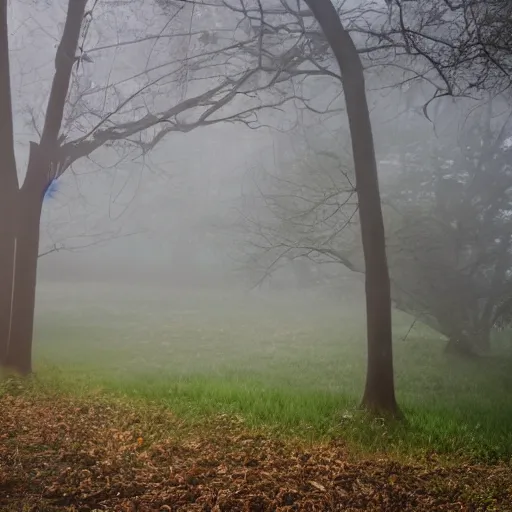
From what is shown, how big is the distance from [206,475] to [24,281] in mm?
5647

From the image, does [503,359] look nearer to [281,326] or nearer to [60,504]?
[281,326]

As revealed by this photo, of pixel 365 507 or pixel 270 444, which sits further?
pixel 270 444

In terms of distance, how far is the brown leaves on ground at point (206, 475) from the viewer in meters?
3.47

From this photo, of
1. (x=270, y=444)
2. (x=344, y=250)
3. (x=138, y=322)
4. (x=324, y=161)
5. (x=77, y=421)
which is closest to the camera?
(x=270, y=444)

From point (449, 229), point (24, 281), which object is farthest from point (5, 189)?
point (449, 229)

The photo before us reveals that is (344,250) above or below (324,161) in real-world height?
below

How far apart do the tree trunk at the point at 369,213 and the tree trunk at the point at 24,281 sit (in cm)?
514

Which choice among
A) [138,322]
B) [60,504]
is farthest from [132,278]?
[60,504]

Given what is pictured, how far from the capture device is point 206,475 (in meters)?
3.89

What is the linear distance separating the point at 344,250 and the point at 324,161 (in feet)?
10.5

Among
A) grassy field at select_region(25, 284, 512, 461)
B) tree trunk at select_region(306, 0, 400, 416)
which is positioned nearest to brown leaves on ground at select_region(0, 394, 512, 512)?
grassy field at select_region(25, 284, 512, 461)

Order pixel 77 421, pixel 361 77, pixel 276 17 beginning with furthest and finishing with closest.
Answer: pixel 276 17 → pixel 361 77 → pixel 77 421

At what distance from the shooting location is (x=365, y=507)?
353 centimetres

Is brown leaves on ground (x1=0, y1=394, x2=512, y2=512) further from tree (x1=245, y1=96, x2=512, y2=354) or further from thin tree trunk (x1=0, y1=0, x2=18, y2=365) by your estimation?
tree (x1=245, y1=96, x2=512, y2=354)
